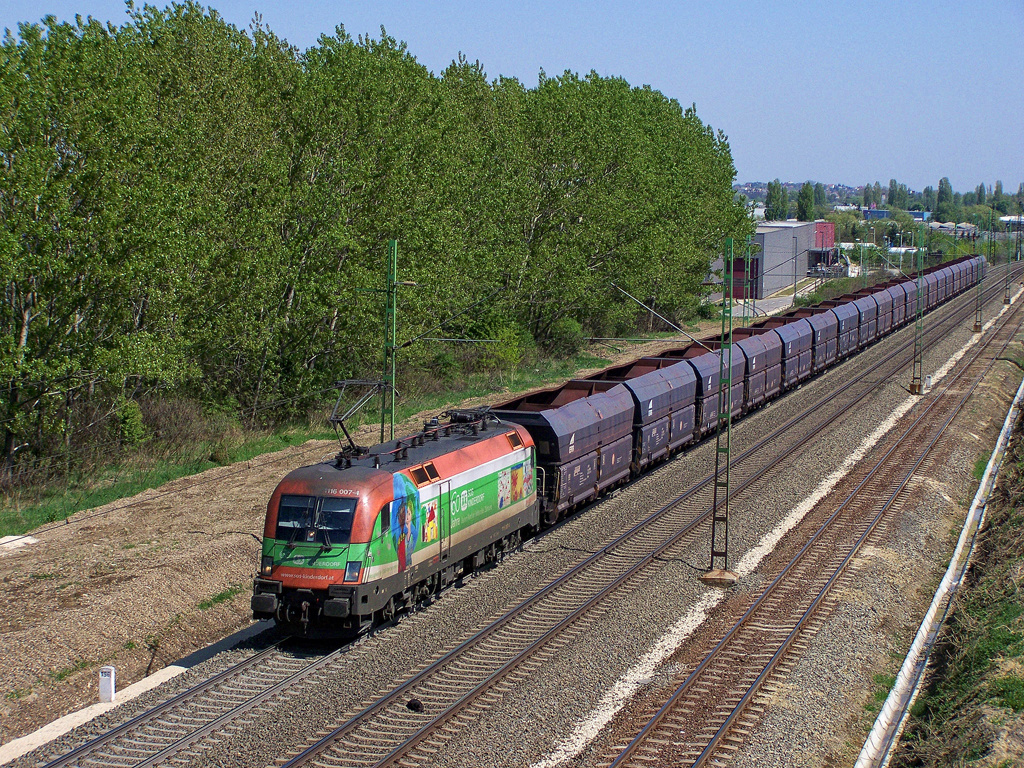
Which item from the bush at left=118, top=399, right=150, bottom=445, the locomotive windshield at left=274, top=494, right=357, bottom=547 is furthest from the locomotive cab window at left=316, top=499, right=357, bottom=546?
the bush at left=118, top=399, right=150, bottom=445

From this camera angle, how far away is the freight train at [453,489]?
59.4 feet

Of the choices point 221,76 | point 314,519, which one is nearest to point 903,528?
point 314,519

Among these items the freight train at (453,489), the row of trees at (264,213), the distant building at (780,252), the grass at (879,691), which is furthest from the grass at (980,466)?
the distant building at (780,252)

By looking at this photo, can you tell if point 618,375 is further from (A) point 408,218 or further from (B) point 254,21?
(B) point 254,21

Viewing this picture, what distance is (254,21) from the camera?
51.3 meters

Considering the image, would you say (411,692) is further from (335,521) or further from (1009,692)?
(1009,692)

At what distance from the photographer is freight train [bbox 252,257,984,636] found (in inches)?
713

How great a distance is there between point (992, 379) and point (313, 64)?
39784 millimetres

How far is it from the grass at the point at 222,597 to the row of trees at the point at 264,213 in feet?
33.9

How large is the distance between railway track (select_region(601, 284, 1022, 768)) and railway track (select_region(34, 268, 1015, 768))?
2914mm

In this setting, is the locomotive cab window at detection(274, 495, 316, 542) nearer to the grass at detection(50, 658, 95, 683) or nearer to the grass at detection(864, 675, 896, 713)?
the grass at detection(50, 658, 95, 683)

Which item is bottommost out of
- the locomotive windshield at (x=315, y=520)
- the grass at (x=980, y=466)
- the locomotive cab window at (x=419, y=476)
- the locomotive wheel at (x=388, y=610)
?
the grass at (x=980, y=466)

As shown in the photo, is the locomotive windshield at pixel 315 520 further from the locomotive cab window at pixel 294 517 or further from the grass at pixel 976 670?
the grass at pixel 976 670

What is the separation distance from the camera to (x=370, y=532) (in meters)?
18.1
